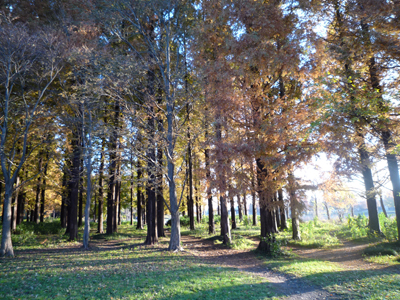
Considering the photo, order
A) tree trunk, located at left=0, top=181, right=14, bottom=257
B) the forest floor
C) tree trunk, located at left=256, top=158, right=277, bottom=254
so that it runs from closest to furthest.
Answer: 1. the forest floor
2. tree trunk, located at left=0, top=181, right=14, bottom=257
3. tree trunk, located at left=256, top=158, right=277, bottom=254

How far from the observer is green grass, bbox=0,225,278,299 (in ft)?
16.7

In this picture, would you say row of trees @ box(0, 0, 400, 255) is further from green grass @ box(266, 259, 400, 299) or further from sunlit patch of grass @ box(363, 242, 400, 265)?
green grass @ box(266, 259, 400, 299)

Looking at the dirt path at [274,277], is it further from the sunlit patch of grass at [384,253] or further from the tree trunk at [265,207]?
the sunlit patch of grass at [384,253]

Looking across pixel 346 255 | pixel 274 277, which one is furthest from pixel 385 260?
pixel 274 277

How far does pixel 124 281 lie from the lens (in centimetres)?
597

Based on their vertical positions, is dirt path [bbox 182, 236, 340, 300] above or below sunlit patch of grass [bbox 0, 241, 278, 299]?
below

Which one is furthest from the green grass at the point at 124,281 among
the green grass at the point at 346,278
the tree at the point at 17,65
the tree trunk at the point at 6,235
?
the tree at the point at 17,65

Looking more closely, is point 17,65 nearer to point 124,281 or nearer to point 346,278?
point 124,281

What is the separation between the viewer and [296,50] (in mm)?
8930

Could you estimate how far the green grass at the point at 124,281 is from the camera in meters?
5.08

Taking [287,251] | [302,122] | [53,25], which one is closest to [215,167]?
[302,122]

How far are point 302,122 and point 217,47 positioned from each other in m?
6.16

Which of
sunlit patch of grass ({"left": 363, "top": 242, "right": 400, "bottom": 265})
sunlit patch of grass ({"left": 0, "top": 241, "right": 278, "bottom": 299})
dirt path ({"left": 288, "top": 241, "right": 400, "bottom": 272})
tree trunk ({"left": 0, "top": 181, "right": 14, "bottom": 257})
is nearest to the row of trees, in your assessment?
tree trunk ({"left": 0, "top": 181, "right": 14, "bottom": 257})

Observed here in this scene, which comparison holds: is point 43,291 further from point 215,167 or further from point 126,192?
point 126,192
